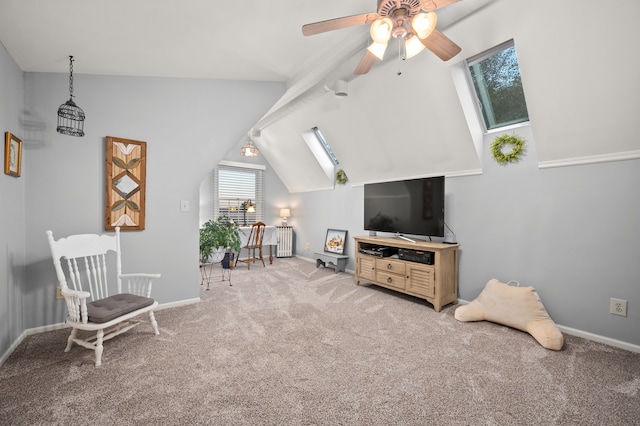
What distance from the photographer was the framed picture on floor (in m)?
5.51

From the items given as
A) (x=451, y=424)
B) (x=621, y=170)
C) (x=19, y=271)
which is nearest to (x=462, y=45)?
(x=621, y=170)

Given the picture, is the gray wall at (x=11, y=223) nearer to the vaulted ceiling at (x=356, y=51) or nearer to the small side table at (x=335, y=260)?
the vaulted ceiling at (x=356, y=51)

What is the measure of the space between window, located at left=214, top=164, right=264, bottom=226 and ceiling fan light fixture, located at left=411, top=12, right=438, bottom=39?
536cm

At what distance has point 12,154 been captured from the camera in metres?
2.26

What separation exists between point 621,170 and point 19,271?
5238 mm

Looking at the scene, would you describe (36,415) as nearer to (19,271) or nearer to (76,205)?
(19,271)

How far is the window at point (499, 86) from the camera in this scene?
2861mm

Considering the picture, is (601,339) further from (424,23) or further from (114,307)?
(114,307)

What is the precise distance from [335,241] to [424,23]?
14.2 ft

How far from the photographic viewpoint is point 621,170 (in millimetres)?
2453

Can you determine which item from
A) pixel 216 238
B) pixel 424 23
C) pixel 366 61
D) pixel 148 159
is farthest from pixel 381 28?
pixel 216 238

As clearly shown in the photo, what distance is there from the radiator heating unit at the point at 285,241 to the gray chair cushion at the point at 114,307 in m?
4.35

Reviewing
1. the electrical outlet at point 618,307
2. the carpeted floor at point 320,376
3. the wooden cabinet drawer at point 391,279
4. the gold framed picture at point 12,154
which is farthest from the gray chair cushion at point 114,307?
the electrical outlet at point 618,307

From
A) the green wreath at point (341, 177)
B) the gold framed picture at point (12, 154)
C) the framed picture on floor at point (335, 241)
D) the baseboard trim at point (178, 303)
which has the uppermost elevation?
the green wreath at point (341, 177)
